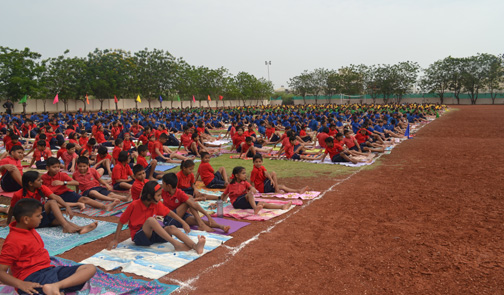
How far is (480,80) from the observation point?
6281 cm

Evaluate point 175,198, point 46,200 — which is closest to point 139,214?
point 175,198

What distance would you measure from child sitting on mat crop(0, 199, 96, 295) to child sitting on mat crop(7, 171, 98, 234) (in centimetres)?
185

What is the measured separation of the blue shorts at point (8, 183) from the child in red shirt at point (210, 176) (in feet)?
12.1

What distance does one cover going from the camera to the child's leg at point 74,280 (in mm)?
3436

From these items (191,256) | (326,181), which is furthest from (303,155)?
(191,256)

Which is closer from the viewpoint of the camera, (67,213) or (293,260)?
(293,260)

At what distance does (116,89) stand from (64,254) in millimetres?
47353

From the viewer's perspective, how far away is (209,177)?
326 inches

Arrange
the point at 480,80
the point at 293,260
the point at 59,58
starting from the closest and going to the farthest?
the point at 293,260 → the point at 59,58 → the point at 480,80

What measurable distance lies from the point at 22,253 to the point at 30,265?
145 millimetres

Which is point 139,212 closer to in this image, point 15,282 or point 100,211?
point 15,282

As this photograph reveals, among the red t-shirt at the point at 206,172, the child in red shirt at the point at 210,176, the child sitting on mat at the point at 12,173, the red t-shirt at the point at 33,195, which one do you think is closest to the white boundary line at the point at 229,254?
the child in red shirt at the point at 210,176

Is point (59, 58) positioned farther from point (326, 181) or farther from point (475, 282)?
point (475, 282)

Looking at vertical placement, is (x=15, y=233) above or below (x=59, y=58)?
below
